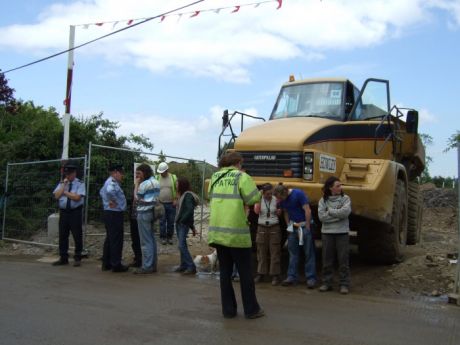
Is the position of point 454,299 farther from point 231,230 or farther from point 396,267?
point 231,230

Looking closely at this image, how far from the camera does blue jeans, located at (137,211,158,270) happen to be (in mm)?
9039

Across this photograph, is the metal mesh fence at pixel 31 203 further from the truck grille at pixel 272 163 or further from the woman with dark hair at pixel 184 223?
the truck grille at pixel 272 163

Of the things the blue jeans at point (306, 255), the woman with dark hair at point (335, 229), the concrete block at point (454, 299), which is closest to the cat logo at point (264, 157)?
the woman with dark hair at point (335, 229)

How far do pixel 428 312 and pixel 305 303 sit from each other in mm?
1439

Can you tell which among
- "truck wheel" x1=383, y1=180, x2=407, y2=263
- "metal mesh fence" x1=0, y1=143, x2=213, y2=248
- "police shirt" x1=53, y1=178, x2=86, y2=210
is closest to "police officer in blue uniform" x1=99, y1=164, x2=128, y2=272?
"police shirt" x1=53, y1=178, x2=86, y2=210

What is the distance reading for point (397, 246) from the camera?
889 cm

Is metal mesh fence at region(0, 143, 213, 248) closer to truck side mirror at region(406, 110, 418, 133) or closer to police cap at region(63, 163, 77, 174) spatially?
police cap at region(63, 163, 77, 174)

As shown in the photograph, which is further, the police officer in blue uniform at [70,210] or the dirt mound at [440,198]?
the dirt mound at [440,198]

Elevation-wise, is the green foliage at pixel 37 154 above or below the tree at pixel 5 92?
below

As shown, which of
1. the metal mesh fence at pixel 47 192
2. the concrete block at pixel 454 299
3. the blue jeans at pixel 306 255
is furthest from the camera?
the metal mesh fence at pixel 47 192

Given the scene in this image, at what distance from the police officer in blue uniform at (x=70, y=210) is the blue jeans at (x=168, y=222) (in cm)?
230

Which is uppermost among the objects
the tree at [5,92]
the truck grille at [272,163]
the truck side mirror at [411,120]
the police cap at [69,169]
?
the tree at [5,92]

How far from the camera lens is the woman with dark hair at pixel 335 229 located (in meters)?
7.47

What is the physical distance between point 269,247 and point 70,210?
12.4ft
